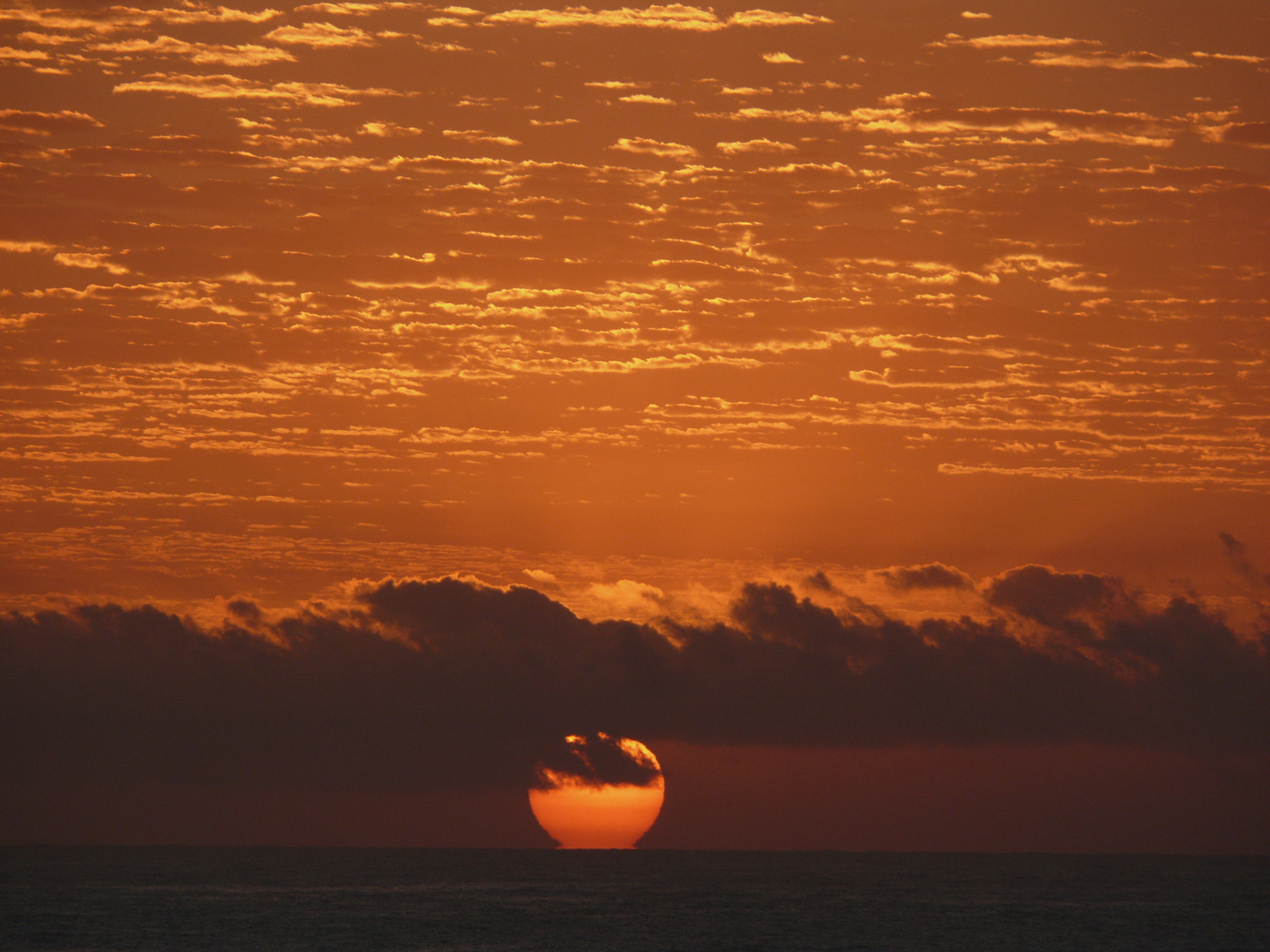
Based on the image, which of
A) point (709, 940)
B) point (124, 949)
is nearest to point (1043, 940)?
point (709, 940)

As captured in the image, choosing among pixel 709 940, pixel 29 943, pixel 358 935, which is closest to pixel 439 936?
pixel 358 935

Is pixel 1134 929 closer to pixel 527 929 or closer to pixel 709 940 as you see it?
pixel 709 940

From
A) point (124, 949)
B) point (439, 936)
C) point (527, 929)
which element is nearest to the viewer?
point (124, 949)

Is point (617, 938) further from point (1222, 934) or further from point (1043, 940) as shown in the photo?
point (1222, 934)

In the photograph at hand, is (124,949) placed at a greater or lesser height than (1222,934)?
lesser

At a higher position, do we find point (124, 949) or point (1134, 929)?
point (1134, 929)

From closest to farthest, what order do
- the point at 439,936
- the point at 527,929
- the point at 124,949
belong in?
1. the point at 124,949
2. the point at 439,936
3. the point at 527,929

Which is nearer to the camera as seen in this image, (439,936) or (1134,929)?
(439,936)

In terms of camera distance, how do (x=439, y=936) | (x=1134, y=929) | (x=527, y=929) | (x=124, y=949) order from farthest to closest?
(x=1134, y=929) < (x=527, y=929) < (x=439, y=936) < (x=124, y=949)

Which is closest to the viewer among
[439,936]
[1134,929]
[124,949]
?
A: [124,949]

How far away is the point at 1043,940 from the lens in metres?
169

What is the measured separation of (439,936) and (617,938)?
66.4ft

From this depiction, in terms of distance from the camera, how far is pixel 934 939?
556 feet

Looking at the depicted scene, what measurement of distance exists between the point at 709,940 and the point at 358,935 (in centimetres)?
3989
